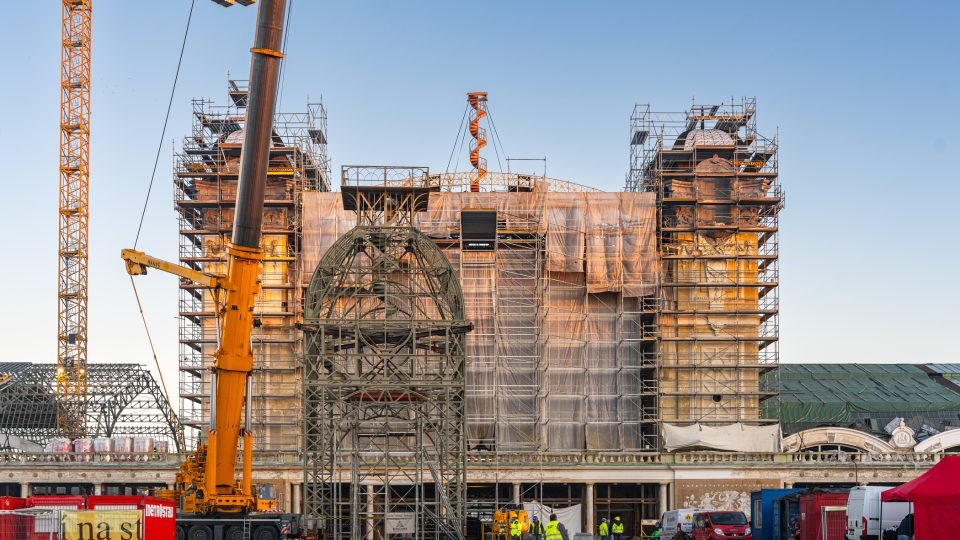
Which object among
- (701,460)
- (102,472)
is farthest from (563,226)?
(102,472)

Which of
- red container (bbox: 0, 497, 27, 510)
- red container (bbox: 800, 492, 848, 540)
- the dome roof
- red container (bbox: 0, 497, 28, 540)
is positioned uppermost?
the dome roof

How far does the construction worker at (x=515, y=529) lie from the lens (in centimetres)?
5053

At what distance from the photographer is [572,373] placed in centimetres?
7725

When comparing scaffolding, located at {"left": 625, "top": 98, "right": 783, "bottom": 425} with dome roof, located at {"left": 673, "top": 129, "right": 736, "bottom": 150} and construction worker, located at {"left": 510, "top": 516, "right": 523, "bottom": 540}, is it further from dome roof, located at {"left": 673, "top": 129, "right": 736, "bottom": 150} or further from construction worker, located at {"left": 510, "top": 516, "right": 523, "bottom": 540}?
construction worker, located at {"left": 510, "top": 516, "right": 523, "bottom": 540}

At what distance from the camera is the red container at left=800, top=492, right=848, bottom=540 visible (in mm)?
42188

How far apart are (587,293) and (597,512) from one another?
12995 millimetres

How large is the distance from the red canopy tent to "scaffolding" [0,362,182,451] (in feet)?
216

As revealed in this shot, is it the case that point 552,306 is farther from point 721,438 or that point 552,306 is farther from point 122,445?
point 122,445

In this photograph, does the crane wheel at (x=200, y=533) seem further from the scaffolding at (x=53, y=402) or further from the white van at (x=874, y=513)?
the scaffolding at (x=53, y=402)

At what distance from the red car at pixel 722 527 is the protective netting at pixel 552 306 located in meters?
25.2

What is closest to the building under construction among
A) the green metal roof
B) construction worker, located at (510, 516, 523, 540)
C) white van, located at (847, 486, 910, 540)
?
the green metal roof

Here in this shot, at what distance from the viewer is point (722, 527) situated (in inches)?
1973

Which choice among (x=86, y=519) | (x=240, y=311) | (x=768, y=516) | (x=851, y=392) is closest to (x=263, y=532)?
(x=240, y=311)

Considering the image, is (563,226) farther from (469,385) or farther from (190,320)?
(190,320)
